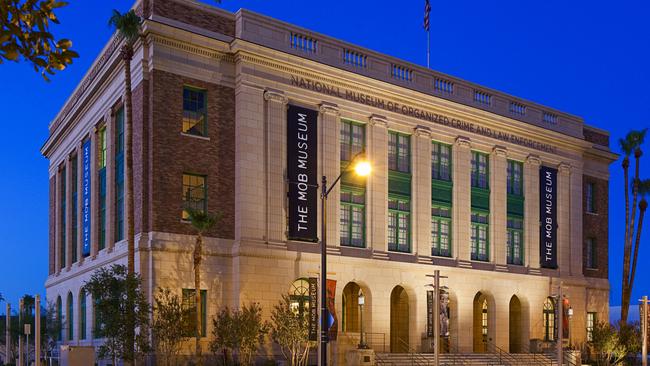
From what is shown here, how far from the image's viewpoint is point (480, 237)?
51.5 metres

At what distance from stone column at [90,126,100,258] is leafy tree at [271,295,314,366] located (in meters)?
12.1

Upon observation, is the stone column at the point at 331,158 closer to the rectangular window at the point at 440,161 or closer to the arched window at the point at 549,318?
the rectangular window at the point at 440,161

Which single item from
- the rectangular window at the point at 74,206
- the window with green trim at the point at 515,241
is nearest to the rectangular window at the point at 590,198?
the window with green trim at the point at 515,241

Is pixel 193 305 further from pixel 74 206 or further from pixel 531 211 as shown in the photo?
pixel 531 211

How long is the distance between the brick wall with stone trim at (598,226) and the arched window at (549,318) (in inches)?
211

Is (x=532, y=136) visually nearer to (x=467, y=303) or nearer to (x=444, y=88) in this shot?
(x=444, y=88)

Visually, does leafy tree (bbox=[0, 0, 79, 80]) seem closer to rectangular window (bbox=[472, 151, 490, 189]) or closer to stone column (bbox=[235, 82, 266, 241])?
stone column (bbox=[235, 82, 266, 241])

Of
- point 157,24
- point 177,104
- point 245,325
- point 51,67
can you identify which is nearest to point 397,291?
point 245,325

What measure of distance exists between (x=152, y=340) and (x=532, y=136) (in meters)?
29.5

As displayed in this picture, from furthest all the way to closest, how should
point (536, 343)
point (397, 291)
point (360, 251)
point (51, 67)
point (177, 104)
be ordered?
point (536, 343), point (397, 291), point (360, 251), point (177, 104), point (51, 67)

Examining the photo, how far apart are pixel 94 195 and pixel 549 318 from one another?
3002cm

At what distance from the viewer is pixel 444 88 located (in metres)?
49.6

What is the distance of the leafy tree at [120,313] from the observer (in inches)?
1308

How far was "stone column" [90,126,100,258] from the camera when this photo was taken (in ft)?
147
